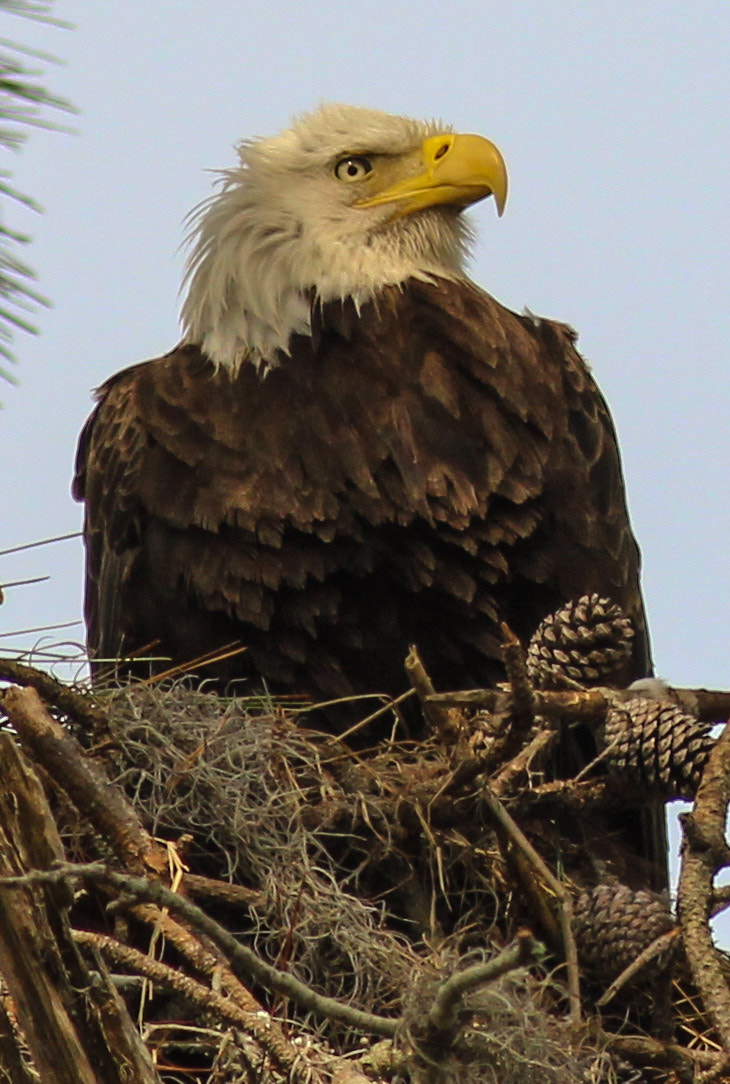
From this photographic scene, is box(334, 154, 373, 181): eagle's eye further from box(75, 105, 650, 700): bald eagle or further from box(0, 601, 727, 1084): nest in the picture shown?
box(0, 601, 727, 1084): nest

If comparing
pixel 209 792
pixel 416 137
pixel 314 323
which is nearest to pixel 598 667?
pixel 209 792

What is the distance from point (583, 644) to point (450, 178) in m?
A: 1.46

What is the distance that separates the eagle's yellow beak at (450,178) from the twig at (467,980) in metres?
2.75

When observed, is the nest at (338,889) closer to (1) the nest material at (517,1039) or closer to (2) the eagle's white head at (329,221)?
(1) the nest material at (517,1039)

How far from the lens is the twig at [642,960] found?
3762 millimetres

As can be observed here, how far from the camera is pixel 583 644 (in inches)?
173

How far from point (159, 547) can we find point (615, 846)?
49.3 inches

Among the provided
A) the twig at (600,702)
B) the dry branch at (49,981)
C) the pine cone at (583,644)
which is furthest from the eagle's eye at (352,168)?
the dry branch at (49,981)

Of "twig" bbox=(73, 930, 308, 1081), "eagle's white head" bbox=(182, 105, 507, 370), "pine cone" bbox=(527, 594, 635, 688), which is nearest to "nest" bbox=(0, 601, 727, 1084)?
"twig" bbox=(73, 930, 308, 1081)

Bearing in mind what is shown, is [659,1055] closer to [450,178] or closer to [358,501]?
[358,501]

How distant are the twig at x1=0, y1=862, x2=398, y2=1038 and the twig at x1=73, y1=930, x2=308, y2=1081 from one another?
0.92 ft

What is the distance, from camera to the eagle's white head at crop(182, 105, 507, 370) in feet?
16.9

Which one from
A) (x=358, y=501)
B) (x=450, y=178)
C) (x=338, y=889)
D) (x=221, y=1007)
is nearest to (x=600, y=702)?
(x=338, y=889)

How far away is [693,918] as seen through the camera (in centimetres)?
374
